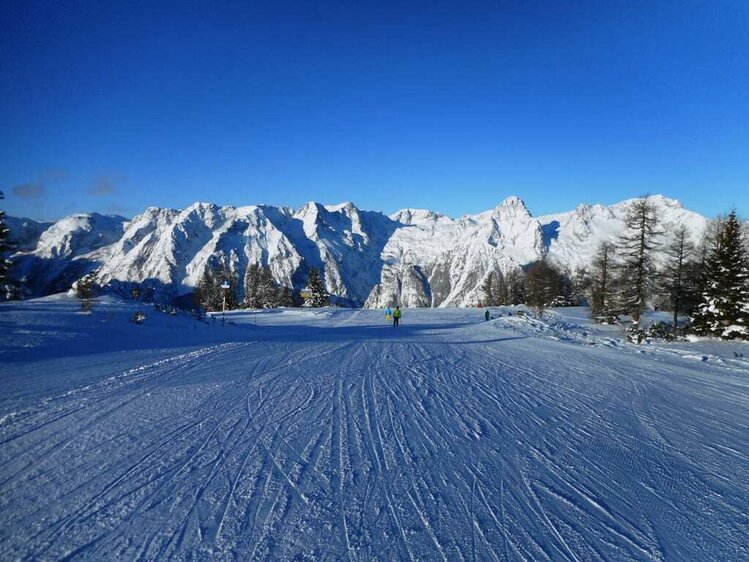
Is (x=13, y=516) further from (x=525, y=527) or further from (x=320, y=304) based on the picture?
(x=320, y=304)

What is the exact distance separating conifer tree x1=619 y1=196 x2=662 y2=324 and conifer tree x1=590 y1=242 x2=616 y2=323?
8.79 feet

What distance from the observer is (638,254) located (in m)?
25.3

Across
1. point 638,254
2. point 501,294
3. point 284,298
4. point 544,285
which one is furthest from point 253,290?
point 638,254

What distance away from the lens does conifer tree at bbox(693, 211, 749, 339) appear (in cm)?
2105

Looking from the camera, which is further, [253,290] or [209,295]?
[253,290]

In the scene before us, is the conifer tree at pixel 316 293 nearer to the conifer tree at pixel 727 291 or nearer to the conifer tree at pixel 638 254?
the conifer tree at pixel 638 254

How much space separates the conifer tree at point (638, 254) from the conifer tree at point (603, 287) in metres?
2.68

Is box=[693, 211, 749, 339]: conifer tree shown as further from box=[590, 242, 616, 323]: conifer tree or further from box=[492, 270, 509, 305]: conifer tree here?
box=[492, 270, 509, 305]: conifer tree

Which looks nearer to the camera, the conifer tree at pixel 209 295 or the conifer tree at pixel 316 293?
the conifer tree at pixel 316 293

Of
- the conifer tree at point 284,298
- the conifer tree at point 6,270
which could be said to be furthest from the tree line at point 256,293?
the conifer tree at point 6,270

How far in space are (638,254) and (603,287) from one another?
11.9m

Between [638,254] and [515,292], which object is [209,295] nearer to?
[515,292]

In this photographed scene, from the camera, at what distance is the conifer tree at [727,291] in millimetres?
21047

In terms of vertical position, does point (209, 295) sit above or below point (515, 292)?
below
